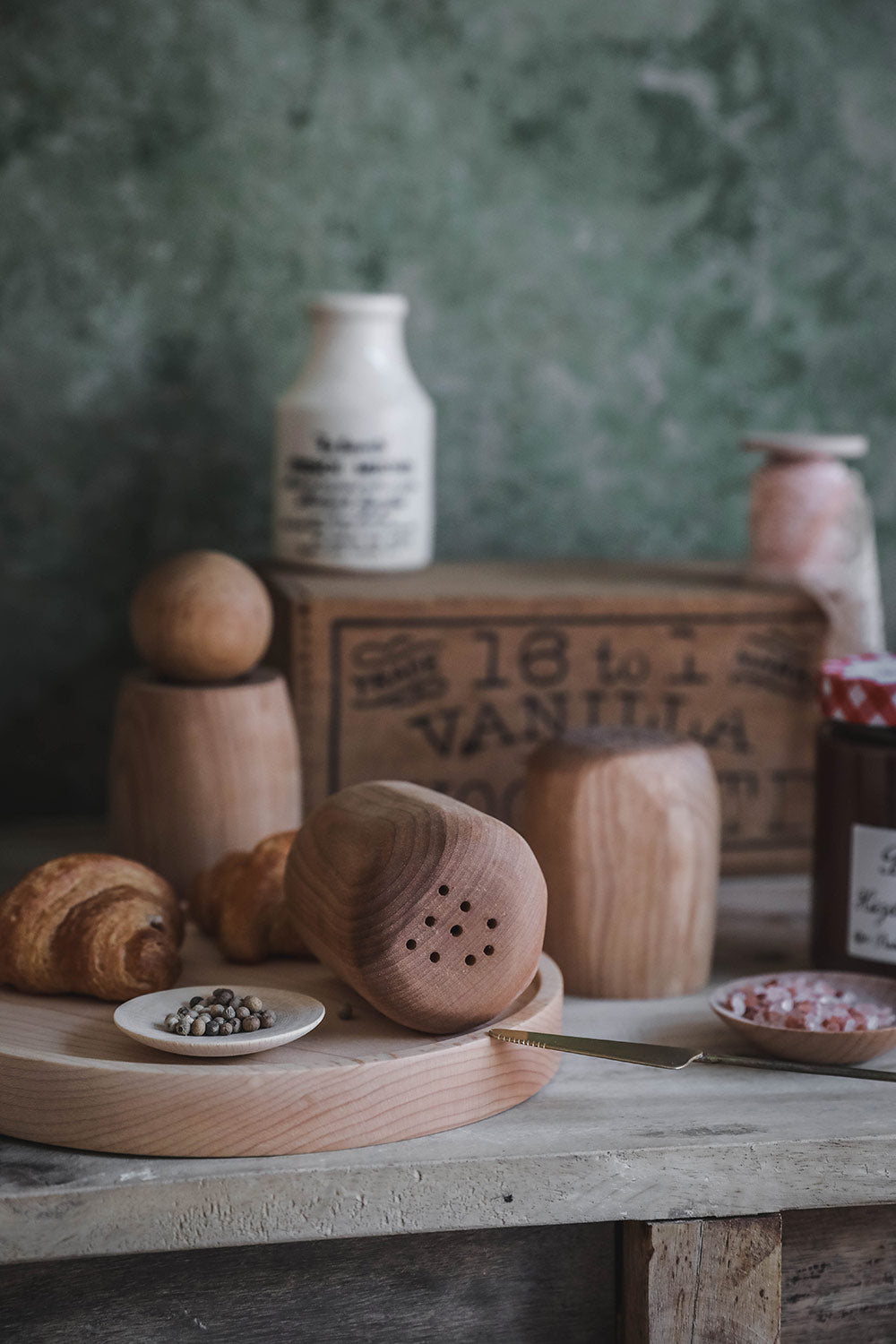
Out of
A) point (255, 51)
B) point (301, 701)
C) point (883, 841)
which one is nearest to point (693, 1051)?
point (883, 841)

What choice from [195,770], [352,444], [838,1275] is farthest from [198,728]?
[838,1275]

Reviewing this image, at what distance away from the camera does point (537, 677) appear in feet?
3.34

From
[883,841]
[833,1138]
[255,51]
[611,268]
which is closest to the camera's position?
[833,1138]

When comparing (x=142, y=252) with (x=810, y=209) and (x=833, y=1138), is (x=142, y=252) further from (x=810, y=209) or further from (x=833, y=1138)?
(x=833, y=1138)

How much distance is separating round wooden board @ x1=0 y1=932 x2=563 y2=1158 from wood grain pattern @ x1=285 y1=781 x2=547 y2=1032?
0.07 feet

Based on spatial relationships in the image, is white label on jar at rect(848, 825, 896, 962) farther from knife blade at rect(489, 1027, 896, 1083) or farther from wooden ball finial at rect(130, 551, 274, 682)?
wooden ball finial at rect(130, 551, 274, 682)

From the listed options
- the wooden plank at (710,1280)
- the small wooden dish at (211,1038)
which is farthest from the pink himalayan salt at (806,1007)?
the small wooden dish at (211,1038)

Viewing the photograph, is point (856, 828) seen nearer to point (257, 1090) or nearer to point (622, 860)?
point (622, 860)

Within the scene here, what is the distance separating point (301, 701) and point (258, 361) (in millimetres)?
348

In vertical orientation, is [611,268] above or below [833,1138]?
above

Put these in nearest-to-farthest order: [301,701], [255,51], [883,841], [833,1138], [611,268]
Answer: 1. [833,1138]
2. [883,841]
3. [301,701]
4. [255,51]
5. [611,268]

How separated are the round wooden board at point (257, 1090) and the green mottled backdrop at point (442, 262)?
0.59 m

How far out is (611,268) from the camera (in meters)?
1.23

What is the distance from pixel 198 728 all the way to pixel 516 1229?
0.38 metres
